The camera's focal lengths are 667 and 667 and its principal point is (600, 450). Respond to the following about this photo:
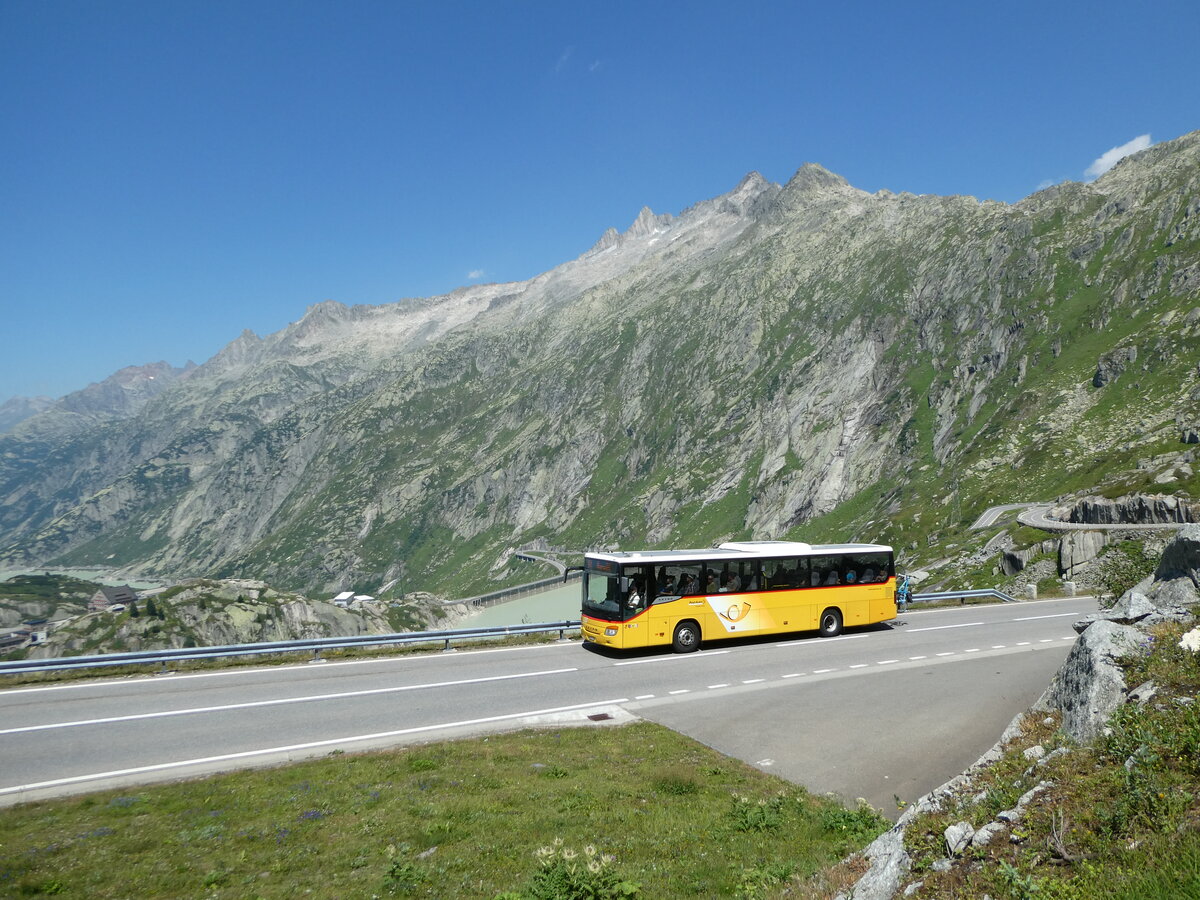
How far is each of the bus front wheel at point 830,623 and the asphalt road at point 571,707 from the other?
6.16 ft

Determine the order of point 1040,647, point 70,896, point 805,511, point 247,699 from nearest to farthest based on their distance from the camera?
point 70,896 < point 247,699 < point 1040,647 < point 805,511

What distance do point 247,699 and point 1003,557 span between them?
6162 cm

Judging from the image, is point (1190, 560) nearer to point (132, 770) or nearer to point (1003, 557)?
point (132, 770)

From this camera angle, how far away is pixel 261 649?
27.5m

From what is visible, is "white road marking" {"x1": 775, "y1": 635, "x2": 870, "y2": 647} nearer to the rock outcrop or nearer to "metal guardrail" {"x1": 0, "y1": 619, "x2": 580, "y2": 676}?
"metal guardrail" {"x1": 0, "y1": 619, "x2": 580, "y2": 676}

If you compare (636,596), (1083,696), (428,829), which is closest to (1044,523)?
(636,596)

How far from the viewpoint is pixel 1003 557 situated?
60469 mm

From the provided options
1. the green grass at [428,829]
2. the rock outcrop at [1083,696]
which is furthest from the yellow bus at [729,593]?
the rock outcrop at [1083,696]

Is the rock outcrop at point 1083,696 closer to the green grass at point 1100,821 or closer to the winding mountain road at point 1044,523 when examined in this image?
the green grass at point 1100,821

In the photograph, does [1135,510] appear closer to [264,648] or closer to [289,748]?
[264,648]

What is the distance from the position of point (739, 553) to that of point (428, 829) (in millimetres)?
20764

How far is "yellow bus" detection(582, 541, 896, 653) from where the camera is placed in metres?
28.0

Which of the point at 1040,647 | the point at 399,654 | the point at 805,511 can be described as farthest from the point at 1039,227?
the point at 399,654

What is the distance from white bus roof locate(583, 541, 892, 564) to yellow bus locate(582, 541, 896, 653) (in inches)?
1.8
